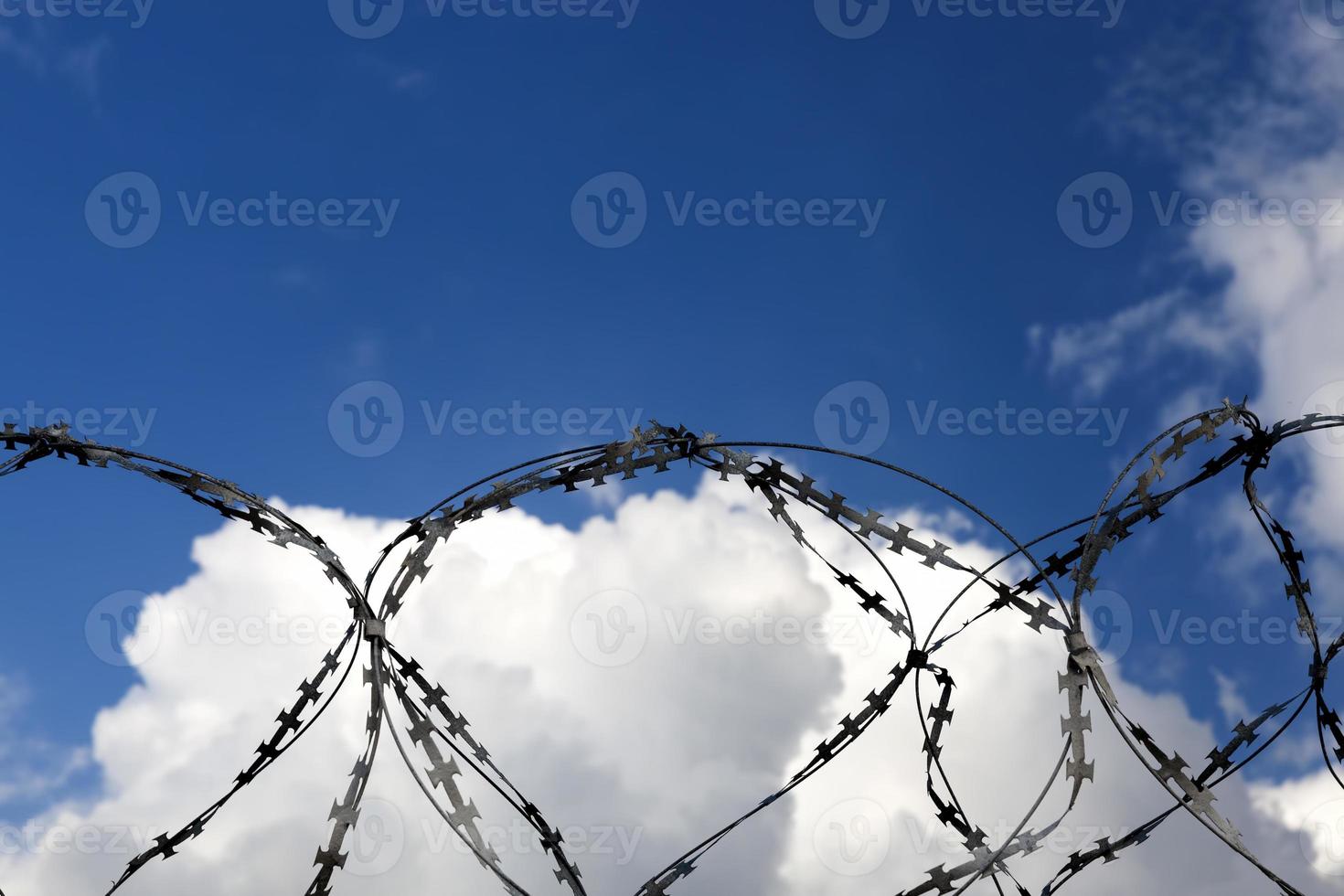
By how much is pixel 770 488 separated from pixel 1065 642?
10.9 ft

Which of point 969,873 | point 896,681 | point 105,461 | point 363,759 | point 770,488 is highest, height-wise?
point 105,461

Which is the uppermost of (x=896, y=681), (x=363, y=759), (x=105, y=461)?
(x=105, y=461)

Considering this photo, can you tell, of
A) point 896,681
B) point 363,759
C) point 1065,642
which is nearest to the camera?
point 363,759

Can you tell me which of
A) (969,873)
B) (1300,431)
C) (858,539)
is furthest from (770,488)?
(1300,431)

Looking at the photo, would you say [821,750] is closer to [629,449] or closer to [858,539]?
[858,539]

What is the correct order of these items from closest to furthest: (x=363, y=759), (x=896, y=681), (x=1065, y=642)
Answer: (x=363, y=759) < (x=1065, y=642) < (x=896, y=681)

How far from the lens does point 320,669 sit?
1273 centimetres

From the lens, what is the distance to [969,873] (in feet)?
38.5

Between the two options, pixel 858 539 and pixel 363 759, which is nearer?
pixel 363 759

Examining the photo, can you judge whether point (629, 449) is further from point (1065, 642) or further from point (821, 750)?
point (1065, 642)

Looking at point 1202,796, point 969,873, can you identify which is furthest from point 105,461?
point 1202,796

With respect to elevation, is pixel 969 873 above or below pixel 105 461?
below

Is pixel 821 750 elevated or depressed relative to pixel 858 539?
depressed

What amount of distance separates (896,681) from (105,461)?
340 inches
